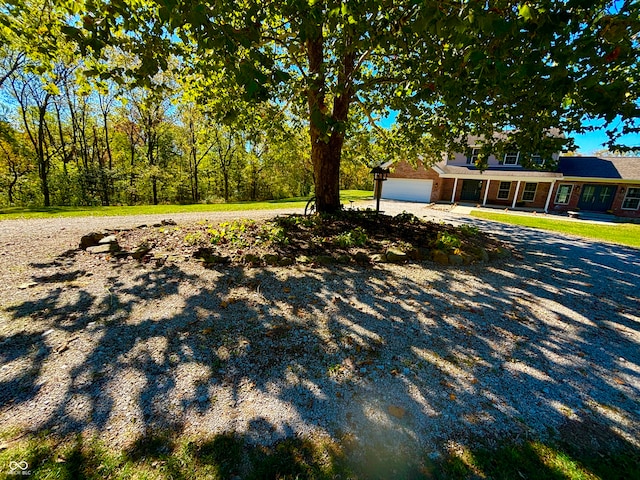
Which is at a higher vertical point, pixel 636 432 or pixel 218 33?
pixel 218 33

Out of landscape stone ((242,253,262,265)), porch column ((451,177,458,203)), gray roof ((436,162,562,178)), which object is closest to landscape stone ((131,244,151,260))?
landscape stone ((242,253,262,265))

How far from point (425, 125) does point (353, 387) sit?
6.52m

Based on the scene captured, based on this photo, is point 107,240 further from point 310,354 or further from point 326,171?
point 326,171

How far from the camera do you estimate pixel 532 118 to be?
18.3 ft

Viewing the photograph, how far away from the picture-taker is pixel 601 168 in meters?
18.5

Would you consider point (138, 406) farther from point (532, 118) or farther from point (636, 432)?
point (532, 118)

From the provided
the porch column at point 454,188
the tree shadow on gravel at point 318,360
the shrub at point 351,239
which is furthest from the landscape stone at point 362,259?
the porch column at point 454,188

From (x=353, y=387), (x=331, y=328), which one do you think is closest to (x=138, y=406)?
(x=353, y=387)

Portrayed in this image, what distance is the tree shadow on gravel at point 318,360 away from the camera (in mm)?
1902

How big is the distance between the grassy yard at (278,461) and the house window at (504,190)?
22221 mm

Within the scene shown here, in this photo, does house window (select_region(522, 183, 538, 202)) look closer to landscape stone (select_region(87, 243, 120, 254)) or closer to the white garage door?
the white garage door

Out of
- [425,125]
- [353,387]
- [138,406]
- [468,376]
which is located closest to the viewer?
[138,406]

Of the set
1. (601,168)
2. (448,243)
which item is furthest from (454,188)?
(448,243)

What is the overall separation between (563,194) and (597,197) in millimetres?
1834
